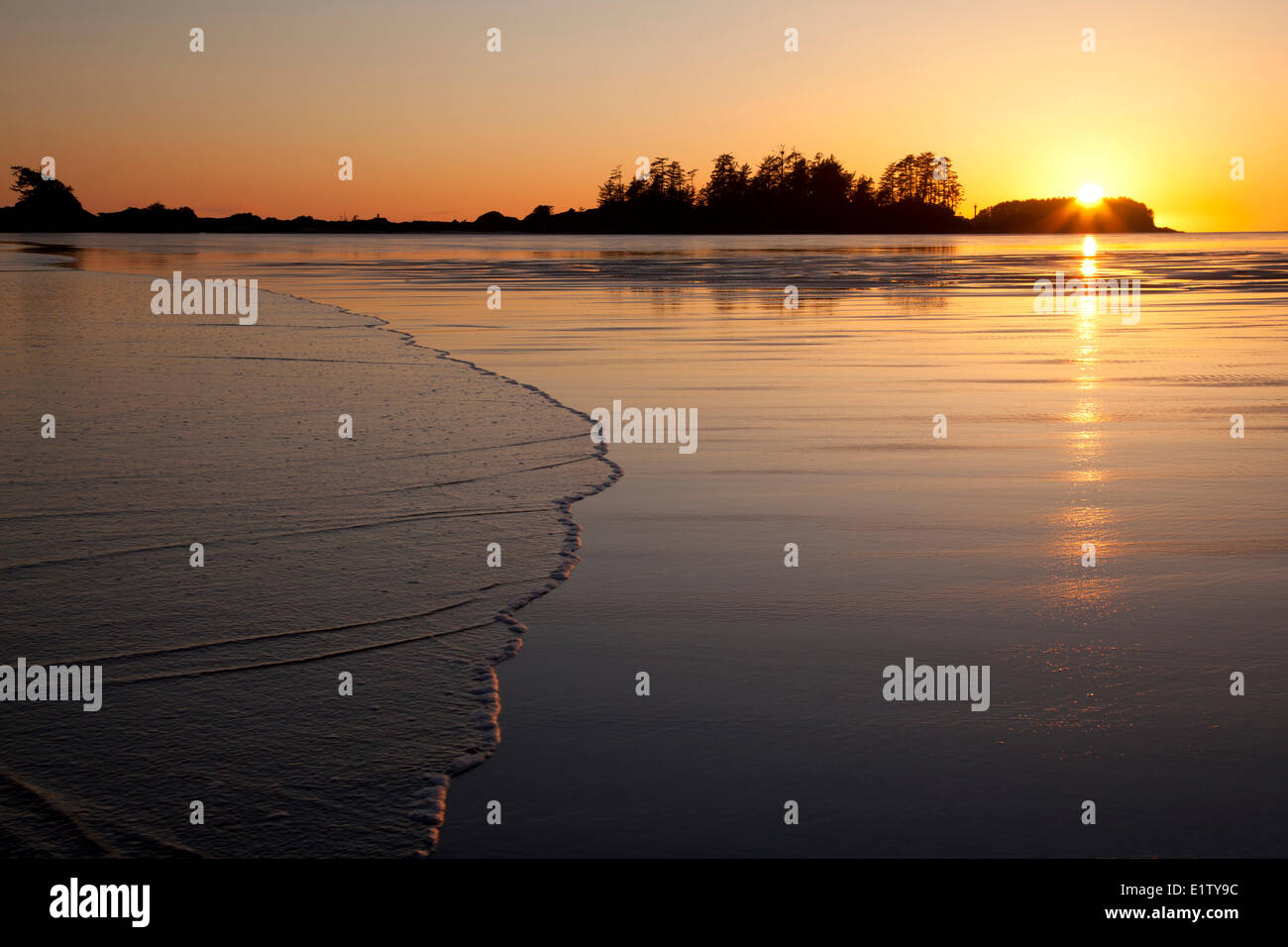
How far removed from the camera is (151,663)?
14.6ft

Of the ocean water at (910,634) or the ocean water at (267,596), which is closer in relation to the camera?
the ocean water at (910,634)

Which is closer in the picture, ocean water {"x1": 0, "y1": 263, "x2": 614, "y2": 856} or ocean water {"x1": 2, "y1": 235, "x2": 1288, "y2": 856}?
ocean water {"x1": 2, "y1": 235, "x2": 1288, "y2": 856}

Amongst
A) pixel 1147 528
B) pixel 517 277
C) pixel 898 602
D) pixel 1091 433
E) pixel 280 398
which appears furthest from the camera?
pixel 517 277

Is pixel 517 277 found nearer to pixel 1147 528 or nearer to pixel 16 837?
pixel 1147 528

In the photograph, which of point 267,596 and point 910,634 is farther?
point 267,596

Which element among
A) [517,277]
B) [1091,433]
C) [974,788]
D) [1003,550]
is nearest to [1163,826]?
[974,788]

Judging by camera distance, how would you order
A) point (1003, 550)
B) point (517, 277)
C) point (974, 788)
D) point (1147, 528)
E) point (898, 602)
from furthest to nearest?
1. point (517, 277)
2. point (1147, 528)
3. point (1003, 550)
4. point (898, 602)
5. point (974, 788)

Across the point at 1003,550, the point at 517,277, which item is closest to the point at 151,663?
the point at 1003,550

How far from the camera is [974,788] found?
3482mm
